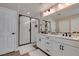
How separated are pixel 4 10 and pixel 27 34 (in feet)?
7.90

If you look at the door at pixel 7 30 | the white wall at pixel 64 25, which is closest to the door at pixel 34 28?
the door at pixel 7 30

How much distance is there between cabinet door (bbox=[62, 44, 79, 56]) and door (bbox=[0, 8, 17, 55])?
2409mm

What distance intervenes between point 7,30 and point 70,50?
268 centimetres

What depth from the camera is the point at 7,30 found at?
11.1 ft

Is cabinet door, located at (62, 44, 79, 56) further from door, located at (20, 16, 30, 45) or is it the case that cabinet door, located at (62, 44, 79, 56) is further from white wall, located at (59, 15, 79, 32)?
door, located at (20, 16, 30, 45)

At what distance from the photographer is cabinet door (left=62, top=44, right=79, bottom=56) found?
184cm

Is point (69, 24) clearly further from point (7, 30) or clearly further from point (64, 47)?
point (7, 30)

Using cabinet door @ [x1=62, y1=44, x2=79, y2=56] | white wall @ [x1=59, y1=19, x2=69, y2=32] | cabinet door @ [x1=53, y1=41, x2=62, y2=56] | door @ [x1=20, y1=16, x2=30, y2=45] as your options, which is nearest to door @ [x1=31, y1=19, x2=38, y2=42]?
door @ [x1=20, y1=16, x2=30, y2=45]

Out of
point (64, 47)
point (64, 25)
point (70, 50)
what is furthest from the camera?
point (64, 25)

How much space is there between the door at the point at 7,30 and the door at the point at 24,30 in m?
1.28

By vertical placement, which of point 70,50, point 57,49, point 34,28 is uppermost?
point 34,28

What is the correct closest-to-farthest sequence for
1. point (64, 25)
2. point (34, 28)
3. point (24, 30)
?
point (64, 25)
point (24, 30)
point (34, 28)

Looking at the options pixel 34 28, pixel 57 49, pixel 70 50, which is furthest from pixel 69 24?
pixel 34 28

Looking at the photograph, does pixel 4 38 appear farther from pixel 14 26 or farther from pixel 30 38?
pixel 30 38
